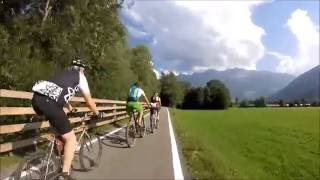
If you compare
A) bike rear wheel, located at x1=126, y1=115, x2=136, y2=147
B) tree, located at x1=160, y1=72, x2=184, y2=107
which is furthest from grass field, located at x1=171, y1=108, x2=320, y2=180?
tree, located at x1=160, y1=72, x2=184, y2=107

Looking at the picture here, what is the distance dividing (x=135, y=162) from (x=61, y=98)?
15.2 feet

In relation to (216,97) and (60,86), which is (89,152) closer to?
(60,86)

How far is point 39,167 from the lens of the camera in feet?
25.1

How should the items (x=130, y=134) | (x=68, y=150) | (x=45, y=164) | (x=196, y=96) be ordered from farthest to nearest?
(x=196, y=96) → (x=130, y=134) → (x=68, y=150) → (x=45, y=164)

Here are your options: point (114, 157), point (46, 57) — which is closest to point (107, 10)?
point (46, 57)

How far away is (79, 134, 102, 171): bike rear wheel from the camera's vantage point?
30.9 ft

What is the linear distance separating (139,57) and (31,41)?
7570cm

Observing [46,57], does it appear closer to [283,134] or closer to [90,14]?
[90,14]

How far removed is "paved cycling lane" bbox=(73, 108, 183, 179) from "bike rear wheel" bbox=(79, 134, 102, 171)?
7.7 inches

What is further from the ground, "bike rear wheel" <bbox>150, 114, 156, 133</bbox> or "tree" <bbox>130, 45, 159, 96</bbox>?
"tree" <bbox>130, 45, 159, 96</bbox>

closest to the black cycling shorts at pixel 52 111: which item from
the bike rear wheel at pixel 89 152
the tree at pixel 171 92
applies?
the bike rear wheel at pixel 89 152

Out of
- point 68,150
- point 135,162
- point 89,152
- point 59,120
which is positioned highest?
point 59,120

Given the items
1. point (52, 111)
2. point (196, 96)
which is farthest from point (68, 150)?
point (196, 96)

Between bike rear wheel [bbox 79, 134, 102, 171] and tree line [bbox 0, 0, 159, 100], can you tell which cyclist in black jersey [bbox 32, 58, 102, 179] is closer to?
bike rear wheel [bbox 79, 134, 102, 171]
